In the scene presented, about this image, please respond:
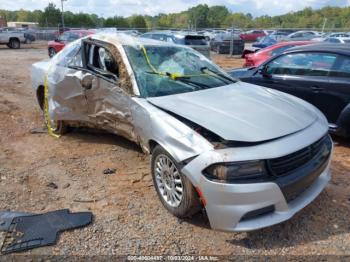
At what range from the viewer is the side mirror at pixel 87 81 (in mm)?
4261

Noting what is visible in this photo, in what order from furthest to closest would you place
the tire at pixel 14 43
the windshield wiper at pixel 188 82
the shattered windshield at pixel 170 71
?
1. the tire at pixel 14 43
2. the windshield wiper at pixel 188 82
3. the shattered windshield at pixel 170 71

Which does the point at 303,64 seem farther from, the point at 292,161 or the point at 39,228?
the point at 39,228

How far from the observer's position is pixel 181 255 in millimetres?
2680

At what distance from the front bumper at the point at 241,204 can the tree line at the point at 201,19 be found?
2138 centimetres

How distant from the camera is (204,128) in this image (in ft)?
9.30

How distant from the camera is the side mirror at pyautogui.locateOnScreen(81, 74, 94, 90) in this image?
14.0ft

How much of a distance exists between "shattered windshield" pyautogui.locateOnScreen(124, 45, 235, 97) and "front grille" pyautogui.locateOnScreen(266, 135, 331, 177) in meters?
1.38

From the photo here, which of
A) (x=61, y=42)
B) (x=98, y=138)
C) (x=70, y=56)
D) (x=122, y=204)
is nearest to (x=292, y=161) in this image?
(x=122, y=204)

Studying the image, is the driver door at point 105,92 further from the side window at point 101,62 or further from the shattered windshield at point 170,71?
the shattered windshield at point 170,71

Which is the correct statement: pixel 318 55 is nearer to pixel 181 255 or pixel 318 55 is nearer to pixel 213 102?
pixel 213 102

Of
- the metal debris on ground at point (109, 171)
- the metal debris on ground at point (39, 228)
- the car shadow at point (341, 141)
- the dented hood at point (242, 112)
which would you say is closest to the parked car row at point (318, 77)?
the car shadow at point (341, 141)

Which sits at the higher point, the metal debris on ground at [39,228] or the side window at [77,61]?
the side window at [77,61]

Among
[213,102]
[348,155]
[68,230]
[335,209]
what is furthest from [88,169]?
[348,155]

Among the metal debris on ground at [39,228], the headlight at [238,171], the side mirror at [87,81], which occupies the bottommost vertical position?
the metal debris on ground at [39,228]
